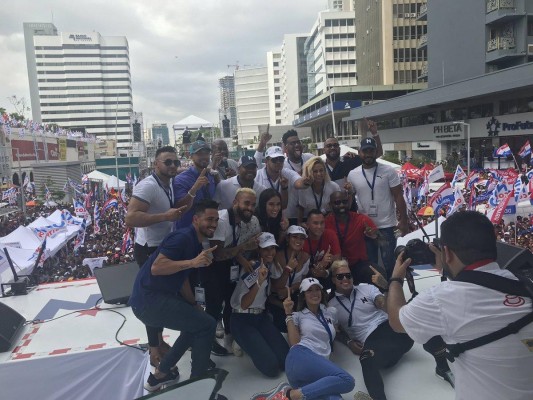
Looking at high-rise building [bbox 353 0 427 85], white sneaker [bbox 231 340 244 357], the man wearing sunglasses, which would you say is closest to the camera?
the man wearing sunglasses

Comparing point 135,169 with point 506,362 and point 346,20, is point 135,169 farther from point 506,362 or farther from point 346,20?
point 346,20

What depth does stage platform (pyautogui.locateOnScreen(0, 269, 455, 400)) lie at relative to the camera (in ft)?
11.4

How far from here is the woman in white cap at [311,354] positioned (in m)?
3.04

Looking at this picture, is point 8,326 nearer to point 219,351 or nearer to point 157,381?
point 157,381

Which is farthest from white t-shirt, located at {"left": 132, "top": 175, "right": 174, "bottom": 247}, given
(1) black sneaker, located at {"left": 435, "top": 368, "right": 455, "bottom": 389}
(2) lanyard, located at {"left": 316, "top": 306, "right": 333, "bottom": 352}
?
(1) black sneaker, located at {"left": 435, "top": 368, "right": 455, "bottom": 389}

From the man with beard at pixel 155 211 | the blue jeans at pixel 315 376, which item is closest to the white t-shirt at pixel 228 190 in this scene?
the man with beard at pixel 155 211

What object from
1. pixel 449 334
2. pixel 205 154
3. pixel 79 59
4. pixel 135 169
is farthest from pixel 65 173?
pixel 79 59

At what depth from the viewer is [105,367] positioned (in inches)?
155

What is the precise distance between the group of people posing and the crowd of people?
0.01m

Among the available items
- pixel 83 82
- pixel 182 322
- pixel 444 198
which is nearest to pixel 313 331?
pixel 182 322

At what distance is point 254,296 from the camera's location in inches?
150

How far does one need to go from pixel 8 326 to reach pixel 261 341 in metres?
3.01

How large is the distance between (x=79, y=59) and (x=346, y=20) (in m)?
74.8

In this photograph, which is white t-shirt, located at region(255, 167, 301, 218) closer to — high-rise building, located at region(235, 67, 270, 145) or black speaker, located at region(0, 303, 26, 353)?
black speaker, located at region(0, 303, 26, 353)
